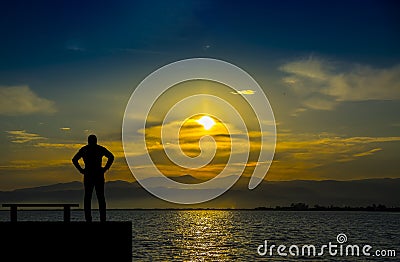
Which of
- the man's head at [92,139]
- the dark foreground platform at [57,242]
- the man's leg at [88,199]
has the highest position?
the man's head at [92,139]

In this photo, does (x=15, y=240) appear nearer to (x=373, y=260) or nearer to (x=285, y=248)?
(x=373, y=260)

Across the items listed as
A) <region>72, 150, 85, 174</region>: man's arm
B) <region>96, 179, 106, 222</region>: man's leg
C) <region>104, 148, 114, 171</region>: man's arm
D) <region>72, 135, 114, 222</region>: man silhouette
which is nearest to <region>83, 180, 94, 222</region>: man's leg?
<region>72, 135, 114, 222</region>: man silhouette

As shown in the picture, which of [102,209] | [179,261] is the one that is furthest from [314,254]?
[102,209]

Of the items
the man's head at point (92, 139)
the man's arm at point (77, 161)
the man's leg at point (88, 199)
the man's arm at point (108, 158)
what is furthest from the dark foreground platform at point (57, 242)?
the man's head at point (92, 139)

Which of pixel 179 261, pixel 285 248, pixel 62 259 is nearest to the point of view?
pixel 62 259

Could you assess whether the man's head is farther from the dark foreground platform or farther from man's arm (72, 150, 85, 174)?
the dark foreground platform

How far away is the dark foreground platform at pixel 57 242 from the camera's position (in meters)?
18.0

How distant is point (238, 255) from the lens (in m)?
72.2

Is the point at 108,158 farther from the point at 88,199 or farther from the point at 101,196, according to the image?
the point at 88,199

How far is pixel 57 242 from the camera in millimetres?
18031

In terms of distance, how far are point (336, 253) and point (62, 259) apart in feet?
196

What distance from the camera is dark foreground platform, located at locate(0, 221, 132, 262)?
59.0ft

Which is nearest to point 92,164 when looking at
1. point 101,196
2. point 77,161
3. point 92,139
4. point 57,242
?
A: point 77,161

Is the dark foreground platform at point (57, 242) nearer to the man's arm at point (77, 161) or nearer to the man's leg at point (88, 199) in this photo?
the man's leg at point (88, 199)
